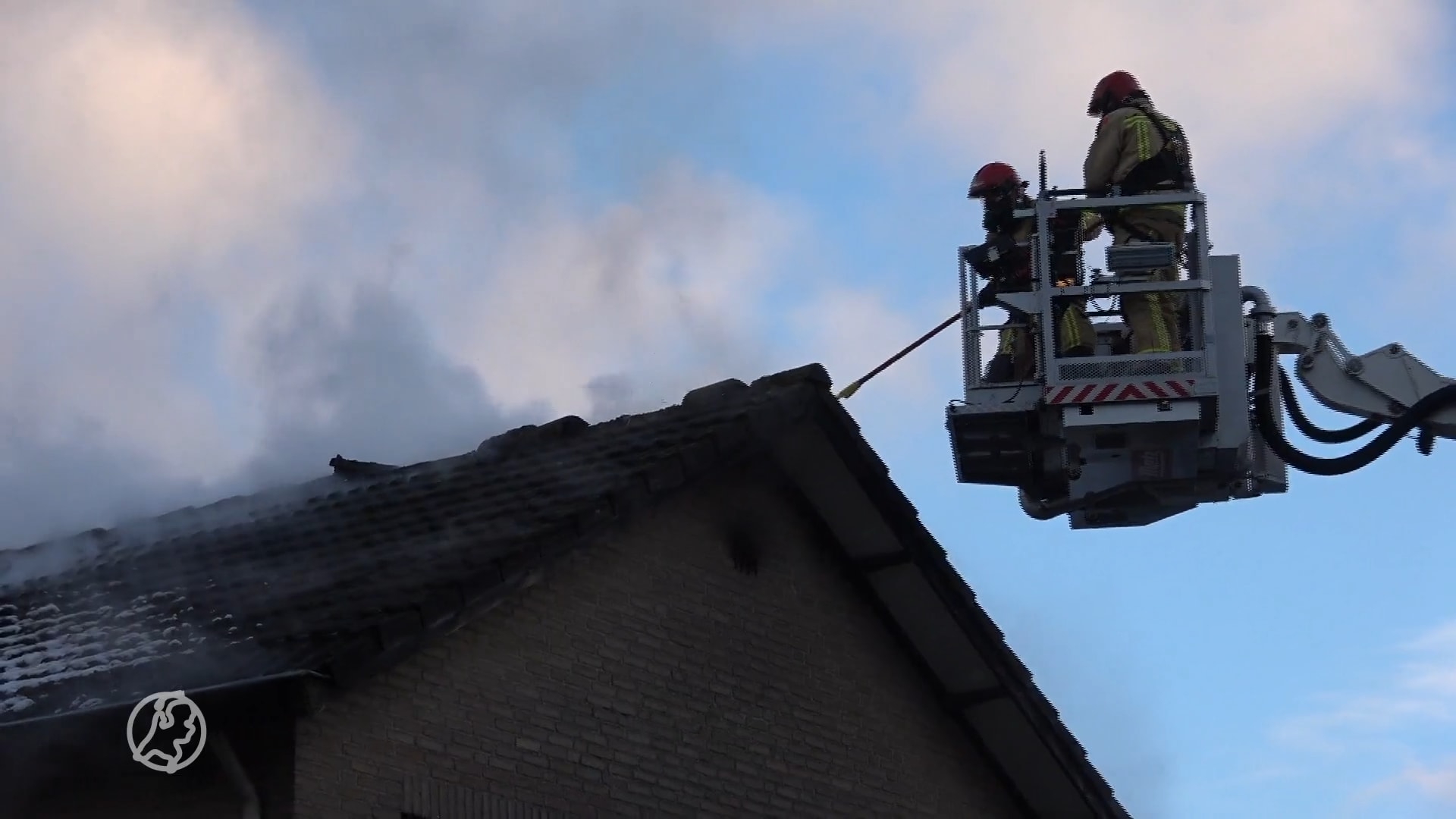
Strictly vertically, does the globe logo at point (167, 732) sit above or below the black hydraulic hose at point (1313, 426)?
below

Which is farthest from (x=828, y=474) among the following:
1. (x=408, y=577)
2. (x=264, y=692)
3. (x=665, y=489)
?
(x=264, y=692)

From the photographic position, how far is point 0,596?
1164 cm

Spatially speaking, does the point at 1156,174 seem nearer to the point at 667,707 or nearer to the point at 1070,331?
the point at 1070,331

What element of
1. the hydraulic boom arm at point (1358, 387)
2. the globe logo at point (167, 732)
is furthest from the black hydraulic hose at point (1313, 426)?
the globe logo at point (167, 732)

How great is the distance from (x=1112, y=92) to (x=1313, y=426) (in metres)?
2.40

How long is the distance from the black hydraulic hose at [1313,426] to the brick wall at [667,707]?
9.28 ft

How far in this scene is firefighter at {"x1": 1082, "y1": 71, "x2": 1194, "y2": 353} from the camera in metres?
12.0

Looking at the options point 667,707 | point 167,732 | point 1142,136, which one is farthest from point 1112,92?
point 167,732

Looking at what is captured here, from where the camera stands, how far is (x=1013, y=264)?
1237 cm

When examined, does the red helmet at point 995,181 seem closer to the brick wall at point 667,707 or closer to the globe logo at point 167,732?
the brick wall at point 667,707

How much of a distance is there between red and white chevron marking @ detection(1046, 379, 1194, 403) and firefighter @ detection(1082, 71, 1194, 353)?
0.30 meters

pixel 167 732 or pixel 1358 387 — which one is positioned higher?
pixel 1358 387

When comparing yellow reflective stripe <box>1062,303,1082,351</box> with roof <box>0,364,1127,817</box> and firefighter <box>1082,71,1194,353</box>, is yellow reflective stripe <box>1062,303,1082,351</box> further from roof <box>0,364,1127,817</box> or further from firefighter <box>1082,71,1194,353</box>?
roof <box>0,364,1127,817</box>

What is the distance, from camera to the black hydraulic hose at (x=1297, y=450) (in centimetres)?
1234
